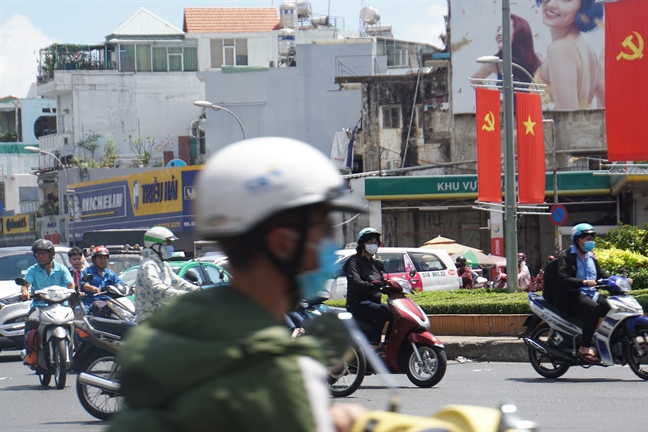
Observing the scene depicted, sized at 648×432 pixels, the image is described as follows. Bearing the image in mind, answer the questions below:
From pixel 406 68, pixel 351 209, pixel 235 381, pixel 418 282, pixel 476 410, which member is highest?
pixel 406 68

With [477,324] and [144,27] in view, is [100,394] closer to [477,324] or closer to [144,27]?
[477,324]

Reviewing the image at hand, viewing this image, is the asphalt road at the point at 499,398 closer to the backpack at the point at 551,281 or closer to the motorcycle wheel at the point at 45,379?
the motorcycle wheel at the point at 45,379

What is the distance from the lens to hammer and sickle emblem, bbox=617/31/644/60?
16984mm

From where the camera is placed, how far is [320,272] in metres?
1.90

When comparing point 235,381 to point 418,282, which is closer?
point 235,381

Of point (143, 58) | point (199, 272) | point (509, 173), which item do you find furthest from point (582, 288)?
point (143, 58)

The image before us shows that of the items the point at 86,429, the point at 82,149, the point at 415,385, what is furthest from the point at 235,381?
the point at 82,149

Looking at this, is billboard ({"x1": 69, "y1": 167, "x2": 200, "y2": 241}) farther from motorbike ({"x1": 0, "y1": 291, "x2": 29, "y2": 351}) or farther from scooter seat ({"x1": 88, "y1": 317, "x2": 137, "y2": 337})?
scooter seat ({"x1": 88, "y1": 317, "x2": 137, "y2": 337})

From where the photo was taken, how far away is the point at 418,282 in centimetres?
2061

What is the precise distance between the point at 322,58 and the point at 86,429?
43497mm

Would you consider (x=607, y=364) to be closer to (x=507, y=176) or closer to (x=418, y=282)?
(x=507, y=176)

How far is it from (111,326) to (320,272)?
7.31 metres

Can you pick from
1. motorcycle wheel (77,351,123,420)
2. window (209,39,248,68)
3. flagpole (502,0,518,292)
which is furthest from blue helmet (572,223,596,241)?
window (209,39,248,68)

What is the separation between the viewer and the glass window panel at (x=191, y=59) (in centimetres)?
6397
